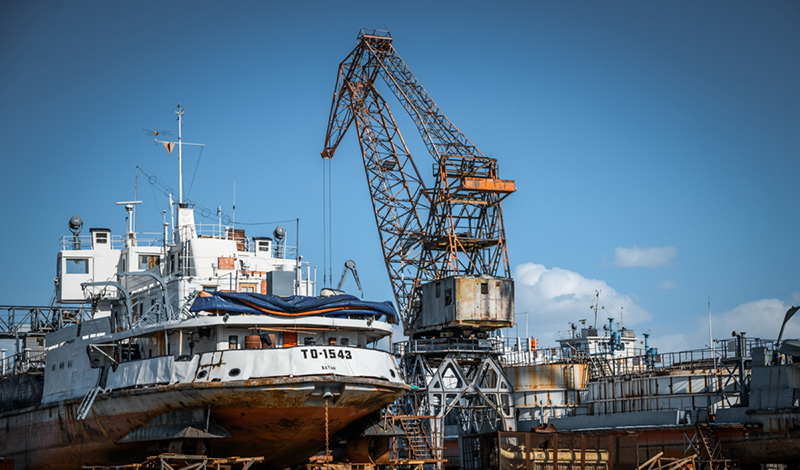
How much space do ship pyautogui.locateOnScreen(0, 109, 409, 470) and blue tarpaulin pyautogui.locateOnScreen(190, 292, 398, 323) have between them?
0.15 ft

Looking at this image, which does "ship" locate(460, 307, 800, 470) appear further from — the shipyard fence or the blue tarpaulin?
the blue tarpaulin

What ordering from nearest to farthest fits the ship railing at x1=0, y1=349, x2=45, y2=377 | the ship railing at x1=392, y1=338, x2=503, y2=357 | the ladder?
the ladder, the ship railing at x1=0, y1=349, x2=45, y2=377, the ship railing at x1=392, y1=338, x2=503, y2=357

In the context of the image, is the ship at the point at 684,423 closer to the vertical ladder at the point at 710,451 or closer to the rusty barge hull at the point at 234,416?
the vertical ladder at the point at 710,451

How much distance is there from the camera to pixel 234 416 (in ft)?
110

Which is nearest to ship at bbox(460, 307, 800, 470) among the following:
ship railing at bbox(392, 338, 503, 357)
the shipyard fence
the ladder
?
→ the shipyard fence

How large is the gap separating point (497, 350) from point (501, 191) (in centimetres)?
1021

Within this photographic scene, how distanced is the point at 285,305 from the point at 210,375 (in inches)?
150

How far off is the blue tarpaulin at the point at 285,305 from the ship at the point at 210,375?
47 millimetres

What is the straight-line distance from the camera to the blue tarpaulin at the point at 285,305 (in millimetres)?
33938

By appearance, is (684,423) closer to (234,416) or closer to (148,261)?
(234,416)

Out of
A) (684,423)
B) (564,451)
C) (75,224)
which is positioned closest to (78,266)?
(75,224)

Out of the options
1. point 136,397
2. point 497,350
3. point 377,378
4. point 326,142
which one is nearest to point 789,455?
point 377,378

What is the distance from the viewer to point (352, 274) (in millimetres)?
50375

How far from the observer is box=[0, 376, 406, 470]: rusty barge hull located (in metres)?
32.9
